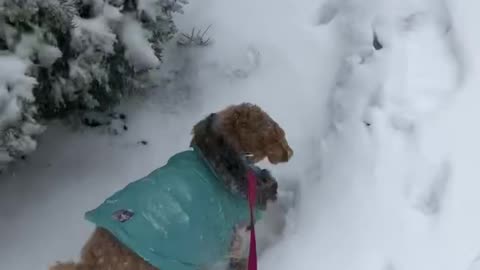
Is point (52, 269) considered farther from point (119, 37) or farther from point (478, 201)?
point (478, 201)

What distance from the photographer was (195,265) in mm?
3033

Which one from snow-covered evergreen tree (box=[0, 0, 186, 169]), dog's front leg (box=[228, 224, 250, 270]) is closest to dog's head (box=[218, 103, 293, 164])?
dog's front leg (box=[228, 224, 250, 270])

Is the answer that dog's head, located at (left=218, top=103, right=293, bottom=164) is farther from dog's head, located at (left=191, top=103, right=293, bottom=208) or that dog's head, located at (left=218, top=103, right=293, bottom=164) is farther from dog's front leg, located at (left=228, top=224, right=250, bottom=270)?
dog's front leg, located at (left=228, top=224, right=250, bottom=270)

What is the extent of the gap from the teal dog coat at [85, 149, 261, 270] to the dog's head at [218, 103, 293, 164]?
162 mm

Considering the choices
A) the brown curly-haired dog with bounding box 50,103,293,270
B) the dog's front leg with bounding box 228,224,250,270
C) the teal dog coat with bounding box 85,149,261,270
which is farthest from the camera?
the dog's front leg with bounding box 228,224,250,270

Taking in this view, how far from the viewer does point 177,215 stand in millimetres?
2873

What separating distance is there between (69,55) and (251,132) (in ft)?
2.79

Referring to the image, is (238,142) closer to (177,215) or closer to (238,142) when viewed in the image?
(238,142)

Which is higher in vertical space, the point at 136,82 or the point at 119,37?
the point at 119,37

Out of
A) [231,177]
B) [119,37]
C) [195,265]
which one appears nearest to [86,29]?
[119,37]

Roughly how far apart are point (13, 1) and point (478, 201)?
195 centimetres

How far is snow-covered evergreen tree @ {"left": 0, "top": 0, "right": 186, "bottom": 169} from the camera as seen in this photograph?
2895 mm

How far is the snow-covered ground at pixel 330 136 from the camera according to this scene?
10.0ft

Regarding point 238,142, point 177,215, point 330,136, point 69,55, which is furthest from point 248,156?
point 69,55
